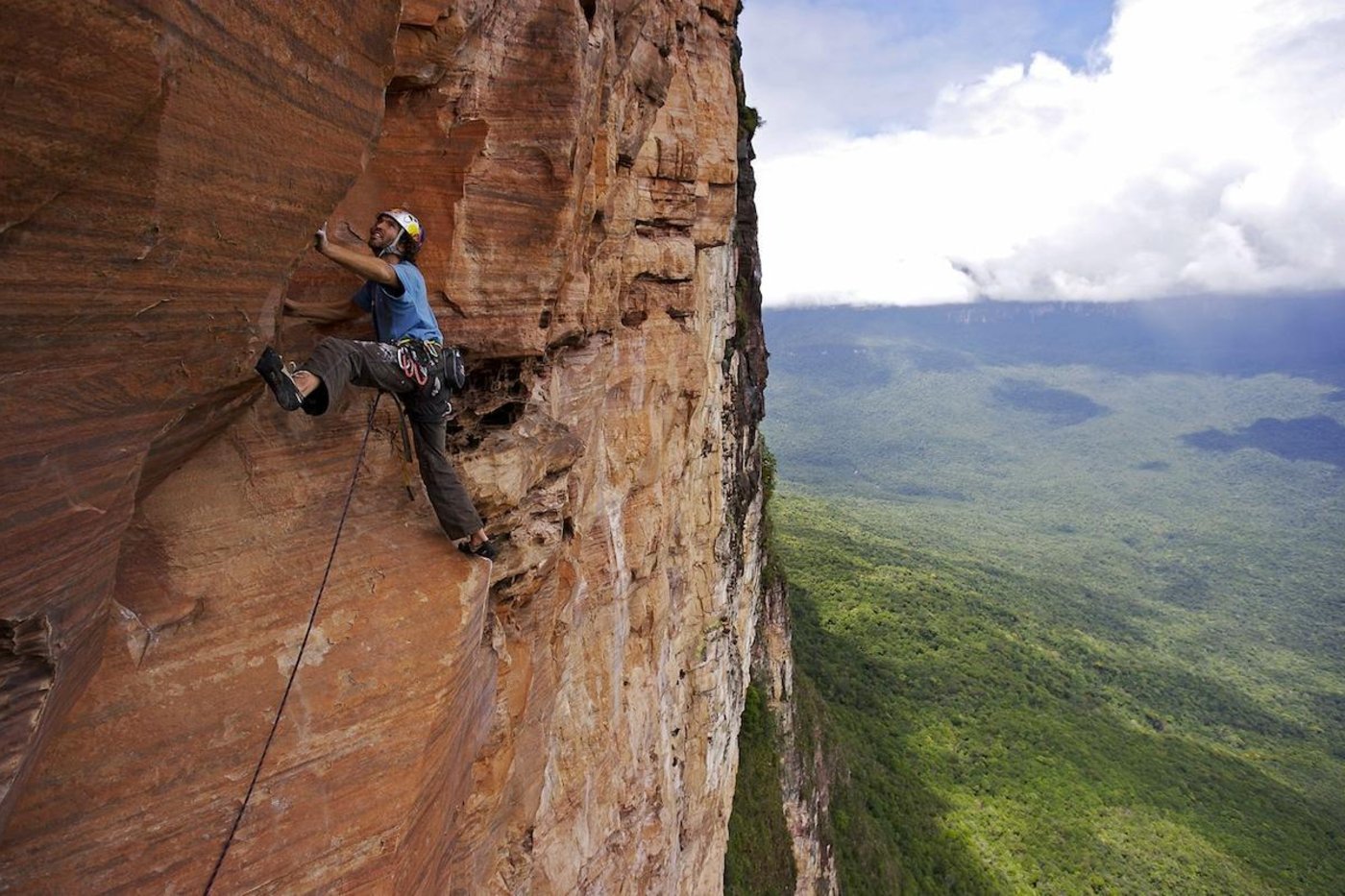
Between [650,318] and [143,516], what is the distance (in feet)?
29.4

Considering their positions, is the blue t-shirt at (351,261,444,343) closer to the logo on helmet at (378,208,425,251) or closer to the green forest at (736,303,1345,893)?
the logo on helmet at (378,208,425,251)

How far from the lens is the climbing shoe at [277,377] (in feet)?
15.8

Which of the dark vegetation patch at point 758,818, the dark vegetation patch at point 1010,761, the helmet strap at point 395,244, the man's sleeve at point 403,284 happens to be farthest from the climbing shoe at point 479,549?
the dark vegetation patch at point 1010,761

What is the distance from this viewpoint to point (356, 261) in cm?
538

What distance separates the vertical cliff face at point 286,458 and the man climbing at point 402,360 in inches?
13.6

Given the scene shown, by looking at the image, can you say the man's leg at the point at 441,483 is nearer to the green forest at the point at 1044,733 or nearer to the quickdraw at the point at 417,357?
the quickdraw at the point at 417,357

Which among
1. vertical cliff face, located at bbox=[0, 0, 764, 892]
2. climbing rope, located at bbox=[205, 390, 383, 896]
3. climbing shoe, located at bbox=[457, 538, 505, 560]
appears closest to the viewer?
vertical cliff face, located at bbox=[0, 0, 764, 892]

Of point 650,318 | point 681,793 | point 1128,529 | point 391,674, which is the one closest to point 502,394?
point 391,674

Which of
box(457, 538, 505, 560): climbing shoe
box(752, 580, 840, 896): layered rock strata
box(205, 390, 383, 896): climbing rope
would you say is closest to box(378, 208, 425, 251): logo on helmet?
box(205, 390, 383, 896): climbing rope

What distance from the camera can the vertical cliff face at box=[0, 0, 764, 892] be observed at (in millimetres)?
3609

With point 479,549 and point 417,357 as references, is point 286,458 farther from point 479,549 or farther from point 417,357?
point 479,549

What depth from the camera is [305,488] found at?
5.67 meters

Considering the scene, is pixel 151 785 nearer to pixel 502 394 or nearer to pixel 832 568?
pixel 502 394

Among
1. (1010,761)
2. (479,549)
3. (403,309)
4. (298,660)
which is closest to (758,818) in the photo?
(479,549)
